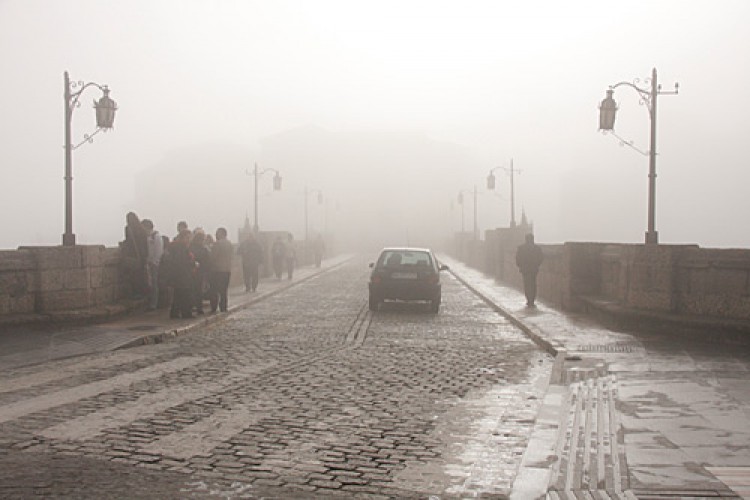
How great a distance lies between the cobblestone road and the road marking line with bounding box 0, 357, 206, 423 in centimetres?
3

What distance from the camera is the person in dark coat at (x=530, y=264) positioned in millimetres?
19422

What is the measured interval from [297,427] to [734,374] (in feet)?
17.4

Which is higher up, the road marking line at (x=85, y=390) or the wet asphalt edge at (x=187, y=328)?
the road marking line at (x=85, y=390)

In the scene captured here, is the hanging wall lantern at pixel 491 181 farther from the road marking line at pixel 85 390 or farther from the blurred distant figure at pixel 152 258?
the road marking line at pixel 85 390

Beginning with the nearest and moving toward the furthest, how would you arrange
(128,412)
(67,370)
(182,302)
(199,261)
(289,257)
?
(128,412) < (67,370) < (182,302) < (199,261) < (289,257)

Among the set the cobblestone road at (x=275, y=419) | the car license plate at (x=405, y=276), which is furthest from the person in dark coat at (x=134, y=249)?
the car license plate at (x=405, y=276)

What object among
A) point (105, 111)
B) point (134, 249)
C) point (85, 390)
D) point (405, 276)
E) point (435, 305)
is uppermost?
point (105, 111)

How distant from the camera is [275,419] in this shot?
22.9 ft

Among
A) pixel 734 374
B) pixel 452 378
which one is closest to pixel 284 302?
pixel 452 378

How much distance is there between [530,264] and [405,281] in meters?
3.20

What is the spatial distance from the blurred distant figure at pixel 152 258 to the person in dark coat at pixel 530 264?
8632 millimetres

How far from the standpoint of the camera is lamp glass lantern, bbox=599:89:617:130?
2111 cm

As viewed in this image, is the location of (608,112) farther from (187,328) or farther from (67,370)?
(67,370)

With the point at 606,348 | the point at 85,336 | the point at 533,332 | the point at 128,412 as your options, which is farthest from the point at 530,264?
the point at 128,412
